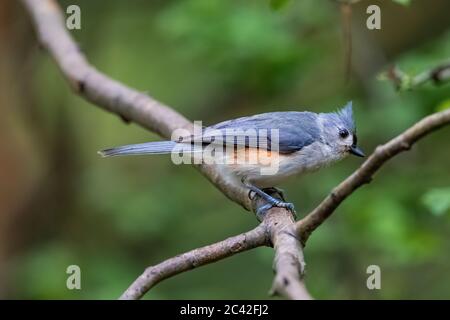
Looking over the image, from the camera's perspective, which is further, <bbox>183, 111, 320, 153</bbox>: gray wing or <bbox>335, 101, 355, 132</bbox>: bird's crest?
<bbox>335, 101, 355, 132</bbox>: bird's crest

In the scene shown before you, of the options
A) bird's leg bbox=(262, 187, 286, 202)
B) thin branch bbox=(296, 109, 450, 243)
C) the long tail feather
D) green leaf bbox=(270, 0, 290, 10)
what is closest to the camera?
thin branch bbox=(296, 109, 450, 243)

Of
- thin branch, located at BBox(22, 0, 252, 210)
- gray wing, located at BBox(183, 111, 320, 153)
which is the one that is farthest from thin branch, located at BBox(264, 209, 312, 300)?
gray wing, located at BBox(183, 111, 320, 153)

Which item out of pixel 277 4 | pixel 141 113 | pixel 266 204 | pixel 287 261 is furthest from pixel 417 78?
pixel 287 261

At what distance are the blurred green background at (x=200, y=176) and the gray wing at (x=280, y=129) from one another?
3.51ft

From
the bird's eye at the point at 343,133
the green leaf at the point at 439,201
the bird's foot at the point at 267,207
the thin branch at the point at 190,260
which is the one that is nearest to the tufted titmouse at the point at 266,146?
the bird's eye at the point at 343,133

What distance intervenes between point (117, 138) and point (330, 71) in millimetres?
2797

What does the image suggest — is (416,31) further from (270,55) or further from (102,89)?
(102,89)

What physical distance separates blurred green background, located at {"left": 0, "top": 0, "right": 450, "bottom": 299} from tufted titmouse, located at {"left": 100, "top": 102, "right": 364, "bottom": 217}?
3.25ft

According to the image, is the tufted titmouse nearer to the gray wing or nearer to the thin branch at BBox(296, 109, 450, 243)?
the gray wing

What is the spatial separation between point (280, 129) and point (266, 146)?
0.49ft

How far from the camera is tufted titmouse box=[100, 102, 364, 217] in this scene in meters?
3.93

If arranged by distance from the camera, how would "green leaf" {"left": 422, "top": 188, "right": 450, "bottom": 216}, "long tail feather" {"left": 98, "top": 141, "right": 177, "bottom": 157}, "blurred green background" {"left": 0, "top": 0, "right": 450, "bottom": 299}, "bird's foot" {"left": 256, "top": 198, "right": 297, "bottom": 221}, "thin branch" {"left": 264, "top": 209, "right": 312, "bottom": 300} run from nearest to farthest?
1. "thin branch" {"left": 264, "top": 209, "right": 312, "bottom": 300}
2. "bird's foot" {"left": 256, "top": 198, "right": 297, "bottom": 221}
3. "green leaf" {"left": 422, "top": 188, "right": 450, "bottom": 216}
4. "long tail feather" {"left": 98, "top": 141, "right": 177, "bottom": 157}
5. "blurred green background" {"left": 0, "top": 0, "right": 450, "bottom": 299}

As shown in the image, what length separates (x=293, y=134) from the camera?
13.6 ft

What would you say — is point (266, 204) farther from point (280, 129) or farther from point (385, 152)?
point (385, 152)
